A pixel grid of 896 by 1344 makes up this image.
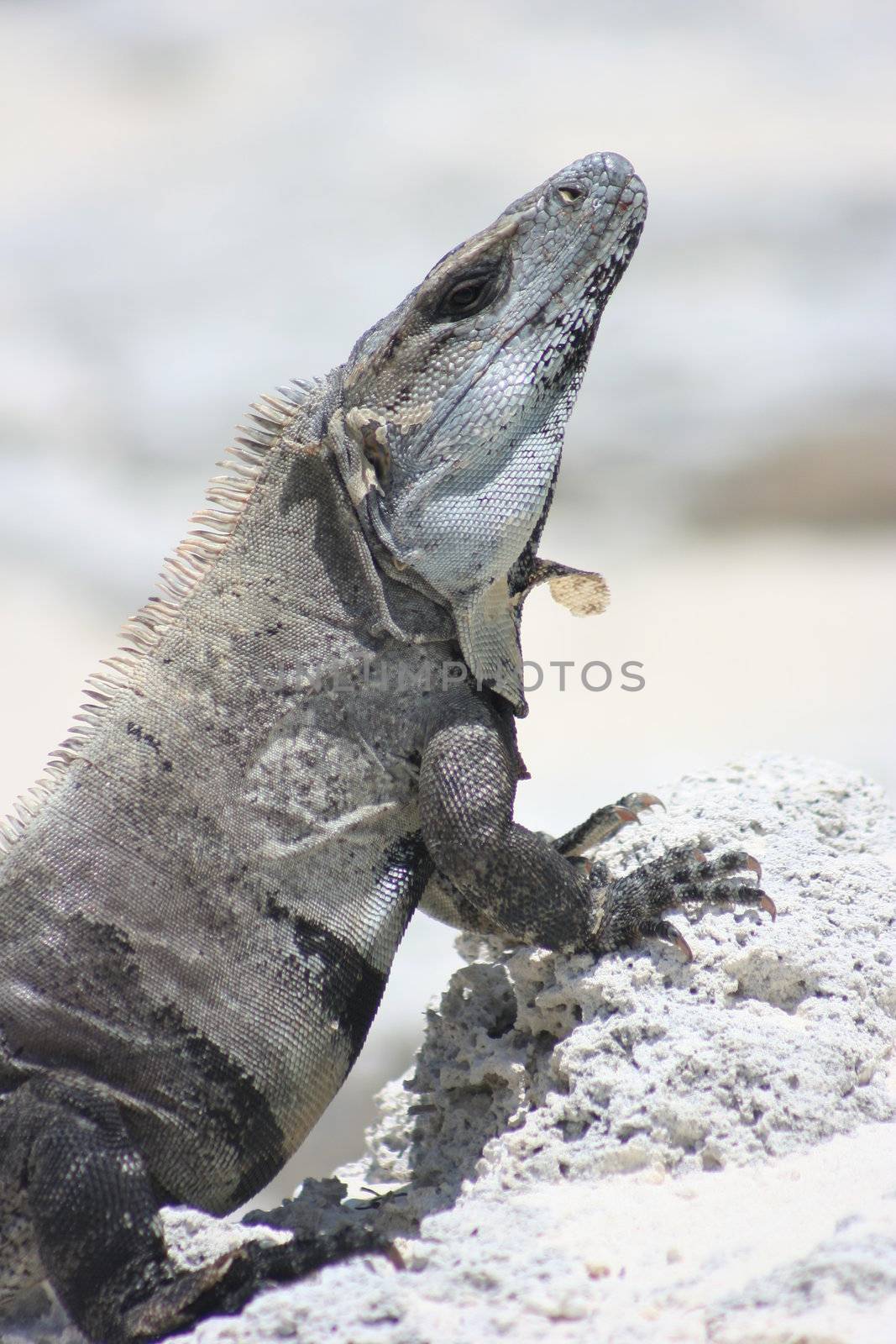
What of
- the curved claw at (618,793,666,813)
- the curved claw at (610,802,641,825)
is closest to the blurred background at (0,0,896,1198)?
the curved claw at (618,793,666,813)

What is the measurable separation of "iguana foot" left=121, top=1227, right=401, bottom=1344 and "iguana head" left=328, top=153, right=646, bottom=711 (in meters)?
1.71

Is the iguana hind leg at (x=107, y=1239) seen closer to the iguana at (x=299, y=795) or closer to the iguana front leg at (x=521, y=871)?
the iguana at (x=299, y=795)

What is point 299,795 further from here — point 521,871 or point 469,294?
point 469,294

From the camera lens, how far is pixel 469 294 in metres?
4.25

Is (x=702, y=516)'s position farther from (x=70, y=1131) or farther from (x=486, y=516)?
(x=70, y=1131)

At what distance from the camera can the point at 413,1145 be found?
4.41 meters

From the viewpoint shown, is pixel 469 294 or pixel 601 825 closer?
pixel 469 294

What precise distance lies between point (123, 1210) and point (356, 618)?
69.9 inches


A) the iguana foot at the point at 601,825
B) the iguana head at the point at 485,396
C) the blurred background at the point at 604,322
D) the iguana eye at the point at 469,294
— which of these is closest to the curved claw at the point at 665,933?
the iguana foot at the point at 601,825

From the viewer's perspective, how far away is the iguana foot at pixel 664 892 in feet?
12.9

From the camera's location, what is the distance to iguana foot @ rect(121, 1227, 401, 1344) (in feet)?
10.5

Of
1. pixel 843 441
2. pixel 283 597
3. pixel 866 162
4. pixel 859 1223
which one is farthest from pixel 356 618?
pixel 866 162

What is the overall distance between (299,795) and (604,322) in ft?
32.1

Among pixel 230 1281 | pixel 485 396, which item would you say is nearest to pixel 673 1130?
pixel 230 1281
